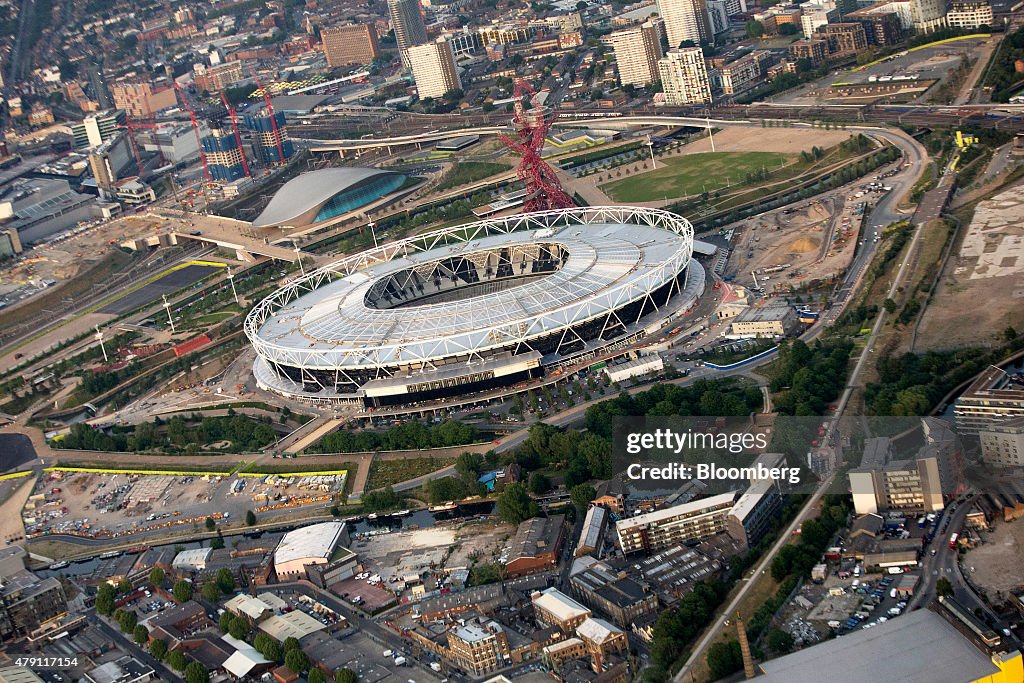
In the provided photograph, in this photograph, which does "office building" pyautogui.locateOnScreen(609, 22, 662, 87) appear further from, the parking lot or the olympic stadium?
the parking lot

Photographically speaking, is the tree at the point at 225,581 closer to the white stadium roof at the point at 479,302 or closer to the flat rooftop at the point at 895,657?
the white stadium roof at the point at 479,302

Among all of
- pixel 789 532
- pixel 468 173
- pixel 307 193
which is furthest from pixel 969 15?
pixel 789 532

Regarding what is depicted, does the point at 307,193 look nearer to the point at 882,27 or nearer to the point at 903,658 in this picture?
the point at 882,27

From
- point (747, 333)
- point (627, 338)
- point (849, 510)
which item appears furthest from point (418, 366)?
point (849, 510)

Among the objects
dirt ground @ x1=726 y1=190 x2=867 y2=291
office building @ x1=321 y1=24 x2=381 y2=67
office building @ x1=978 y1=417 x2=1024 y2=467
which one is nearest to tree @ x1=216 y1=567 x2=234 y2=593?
office building @ x1=978 y1=417 x2=1024 y2=467

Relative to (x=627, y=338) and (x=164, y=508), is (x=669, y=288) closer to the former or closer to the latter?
(x=627, y=338)
